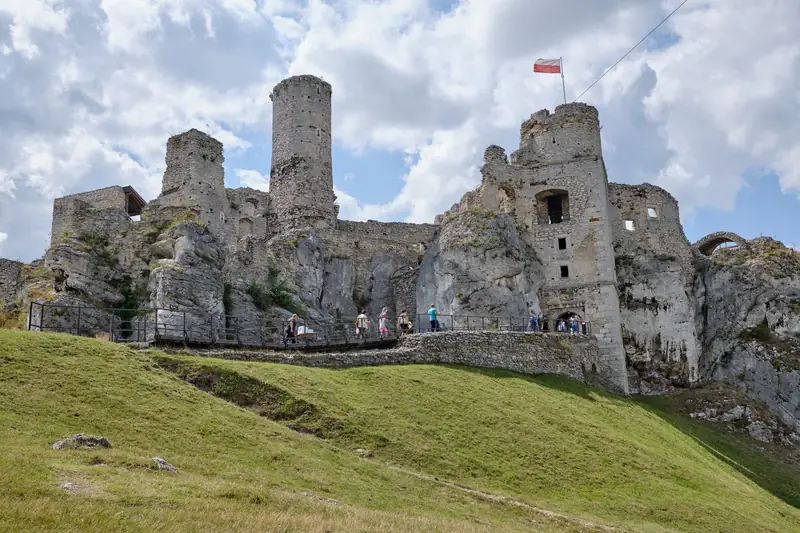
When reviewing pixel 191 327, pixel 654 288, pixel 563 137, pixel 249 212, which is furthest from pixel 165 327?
pixel 654 288

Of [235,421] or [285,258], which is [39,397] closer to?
[235,421]

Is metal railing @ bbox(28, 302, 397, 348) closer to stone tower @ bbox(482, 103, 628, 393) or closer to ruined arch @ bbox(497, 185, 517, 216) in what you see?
stone tower @ bbox(482, 103, 628, 393)

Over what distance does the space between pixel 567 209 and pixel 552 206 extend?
1.09 metres

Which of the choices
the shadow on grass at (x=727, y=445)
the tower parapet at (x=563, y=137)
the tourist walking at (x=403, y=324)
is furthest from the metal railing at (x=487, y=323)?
the tower parapet at (x=563, y=137)

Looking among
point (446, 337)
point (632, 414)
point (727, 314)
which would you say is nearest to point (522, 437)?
point (446, 337)

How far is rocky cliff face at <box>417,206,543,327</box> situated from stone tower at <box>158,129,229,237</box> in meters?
12.4

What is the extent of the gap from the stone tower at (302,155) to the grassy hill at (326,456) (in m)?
19.5

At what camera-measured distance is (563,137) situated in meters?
50.2

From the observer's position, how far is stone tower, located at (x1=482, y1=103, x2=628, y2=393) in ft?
153

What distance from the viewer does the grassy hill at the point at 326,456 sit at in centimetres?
1537

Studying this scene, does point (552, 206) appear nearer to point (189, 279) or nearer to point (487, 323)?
point (487, 323)

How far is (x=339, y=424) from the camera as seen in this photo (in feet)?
80.5

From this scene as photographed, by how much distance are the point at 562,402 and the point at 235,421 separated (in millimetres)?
15531

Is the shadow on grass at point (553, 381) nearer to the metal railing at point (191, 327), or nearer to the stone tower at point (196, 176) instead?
the metal railing at point (191, 327)
